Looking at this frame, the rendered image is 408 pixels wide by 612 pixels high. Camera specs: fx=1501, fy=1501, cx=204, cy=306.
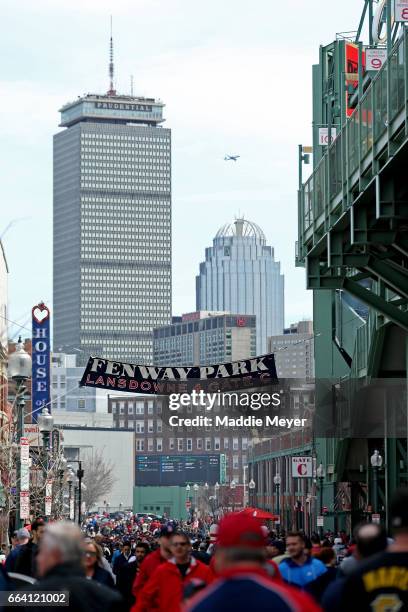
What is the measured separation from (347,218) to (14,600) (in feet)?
69.5

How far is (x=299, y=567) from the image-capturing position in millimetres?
14984

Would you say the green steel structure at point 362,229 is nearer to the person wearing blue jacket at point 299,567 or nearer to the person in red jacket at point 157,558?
the person in red jacket at point 157,558

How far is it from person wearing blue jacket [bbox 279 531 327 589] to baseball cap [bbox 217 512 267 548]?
794 centimetres

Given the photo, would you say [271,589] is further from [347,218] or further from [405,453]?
[405,453]

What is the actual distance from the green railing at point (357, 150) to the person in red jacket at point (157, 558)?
11.8m

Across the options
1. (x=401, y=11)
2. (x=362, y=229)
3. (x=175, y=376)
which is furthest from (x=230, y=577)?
(x=175, y=376)

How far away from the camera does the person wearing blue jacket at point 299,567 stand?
48.8 feet

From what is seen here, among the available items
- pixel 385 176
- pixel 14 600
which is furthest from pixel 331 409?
pixel 14 600

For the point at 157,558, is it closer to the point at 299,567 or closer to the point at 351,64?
the point at 299,567

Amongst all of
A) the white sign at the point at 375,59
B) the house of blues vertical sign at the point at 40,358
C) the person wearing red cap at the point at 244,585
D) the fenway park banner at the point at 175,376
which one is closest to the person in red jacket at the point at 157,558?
the person wearing red cap at the point at 244,585

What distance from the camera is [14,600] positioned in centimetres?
1255

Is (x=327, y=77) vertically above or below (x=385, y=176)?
above

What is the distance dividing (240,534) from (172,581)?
6586 millimetres

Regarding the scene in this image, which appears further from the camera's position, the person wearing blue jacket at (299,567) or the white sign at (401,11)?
the white sign at (401,11)
